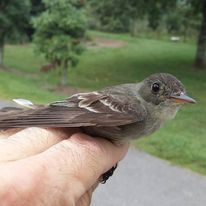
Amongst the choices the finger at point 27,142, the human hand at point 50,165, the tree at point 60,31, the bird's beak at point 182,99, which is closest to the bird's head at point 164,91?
the bird's beak at point 182,99

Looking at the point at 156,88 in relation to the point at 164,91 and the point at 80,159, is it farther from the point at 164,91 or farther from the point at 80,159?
the point at 80,159

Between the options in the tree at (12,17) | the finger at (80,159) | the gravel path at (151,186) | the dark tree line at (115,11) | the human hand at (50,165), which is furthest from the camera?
the dark tree line at (115,11)

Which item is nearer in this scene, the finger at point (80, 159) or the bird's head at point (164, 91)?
the finger at point (80, 159)

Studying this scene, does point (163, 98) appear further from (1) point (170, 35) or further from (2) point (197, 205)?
(1) point (170, 35)

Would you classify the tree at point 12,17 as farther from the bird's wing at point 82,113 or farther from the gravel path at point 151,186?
the bird's wing at point 82,113

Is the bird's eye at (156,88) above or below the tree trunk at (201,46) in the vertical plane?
above

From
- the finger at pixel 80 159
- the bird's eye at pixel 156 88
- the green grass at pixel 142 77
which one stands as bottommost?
the green grass at pixel 142 77

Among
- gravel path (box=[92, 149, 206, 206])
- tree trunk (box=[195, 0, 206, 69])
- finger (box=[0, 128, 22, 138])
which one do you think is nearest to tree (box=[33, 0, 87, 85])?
gravel path (box=[92, 149, 206, 206])
